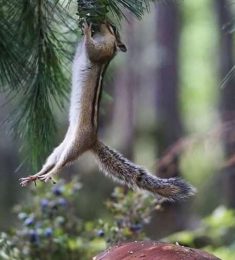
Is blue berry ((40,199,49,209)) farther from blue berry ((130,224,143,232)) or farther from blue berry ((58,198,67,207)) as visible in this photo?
blue berry ((130,224,143,232))

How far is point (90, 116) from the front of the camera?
8.04 ft

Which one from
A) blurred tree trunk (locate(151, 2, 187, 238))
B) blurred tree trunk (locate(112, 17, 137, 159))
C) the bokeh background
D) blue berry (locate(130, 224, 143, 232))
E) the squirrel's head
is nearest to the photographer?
the squirrel's head

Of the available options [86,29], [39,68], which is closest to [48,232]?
[39,68]

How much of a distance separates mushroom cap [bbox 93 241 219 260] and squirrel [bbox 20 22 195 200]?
0.67 ft

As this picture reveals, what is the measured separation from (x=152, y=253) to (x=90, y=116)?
18.9 inches

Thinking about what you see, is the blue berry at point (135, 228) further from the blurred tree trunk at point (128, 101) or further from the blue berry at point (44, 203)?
the blurred tree trunk at point (128, 101)

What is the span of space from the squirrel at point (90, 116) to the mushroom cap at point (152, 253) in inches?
8.0

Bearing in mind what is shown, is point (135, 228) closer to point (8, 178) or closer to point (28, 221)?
point (28, 221)

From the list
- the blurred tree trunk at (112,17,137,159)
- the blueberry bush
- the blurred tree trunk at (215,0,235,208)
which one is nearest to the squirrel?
the blueberry bush

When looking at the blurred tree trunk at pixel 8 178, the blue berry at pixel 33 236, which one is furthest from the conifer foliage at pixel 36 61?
the blurred tree trunk at pixel 8 178

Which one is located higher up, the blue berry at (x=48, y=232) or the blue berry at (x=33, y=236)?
the blue berry at (x=48, y=232)

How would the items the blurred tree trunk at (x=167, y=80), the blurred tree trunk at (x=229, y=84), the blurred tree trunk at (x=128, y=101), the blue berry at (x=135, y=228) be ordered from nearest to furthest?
the blue berry at (x=135, y=228) → the blurred tree trunk at (x=229, y=84) → the blurred tree trunk at (x=167, y=80) → the blurred tree trunk at (x=128, y=101)

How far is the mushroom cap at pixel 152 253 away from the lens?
7.35 ft

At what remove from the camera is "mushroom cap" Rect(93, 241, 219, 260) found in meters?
2.24
